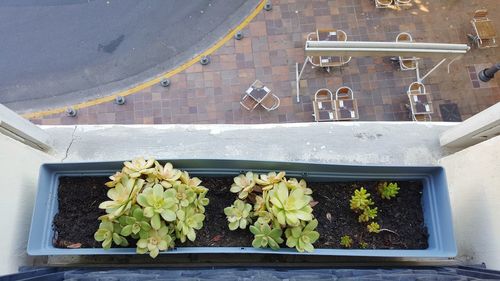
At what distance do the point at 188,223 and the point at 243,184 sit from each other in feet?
1.69

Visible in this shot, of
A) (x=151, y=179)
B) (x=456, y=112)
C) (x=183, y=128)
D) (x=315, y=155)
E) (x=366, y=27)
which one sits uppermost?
(x=366, y=27)

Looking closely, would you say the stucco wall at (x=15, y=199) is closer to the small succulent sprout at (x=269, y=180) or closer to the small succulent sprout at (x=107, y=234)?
the small succulent sprout at (x=107, y=234)

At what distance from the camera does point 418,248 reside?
130 inches

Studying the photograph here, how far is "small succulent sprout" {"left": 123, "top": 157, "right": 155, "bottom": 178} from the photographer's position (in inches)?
120

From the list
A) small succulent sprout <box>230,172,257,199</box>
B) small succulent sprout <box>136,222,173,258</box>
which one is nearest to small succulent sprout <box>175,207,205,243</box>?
small succulent sprout <box>136,222,173,258</box>

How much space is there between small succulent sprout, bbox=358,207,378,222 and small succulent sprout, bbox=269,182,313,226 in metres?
0.64

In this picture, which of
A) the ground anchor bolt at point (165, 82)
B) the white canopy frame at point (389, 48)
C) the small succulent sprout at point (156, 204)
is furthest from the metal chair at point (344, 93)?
the small succulent sprout at point (156, 204)

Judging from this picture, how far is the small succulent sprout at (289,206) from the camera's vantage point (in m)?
2.97

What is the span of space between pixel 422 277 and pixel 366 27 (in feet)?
20.5

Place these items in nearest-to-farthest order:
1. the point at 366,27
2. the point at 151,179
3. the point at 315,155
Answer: the point at 151,179 → the point at 315,155 → the point at 366,27

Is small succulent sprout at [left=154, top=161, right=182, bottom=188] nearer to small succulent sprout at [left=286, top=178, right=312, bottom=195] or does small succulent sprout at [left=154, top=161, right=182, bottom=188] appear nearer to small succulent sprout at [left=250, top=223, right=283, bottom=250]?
small succulent sprout at [left=250, top=223, right=283, bottom=250]

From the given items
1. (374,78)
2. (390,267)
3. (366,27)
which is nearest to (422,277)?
(390,267)

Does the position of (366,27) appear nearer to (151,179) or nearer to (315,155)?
(315,155)

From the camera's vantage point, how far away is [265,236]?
3037 millimetres
